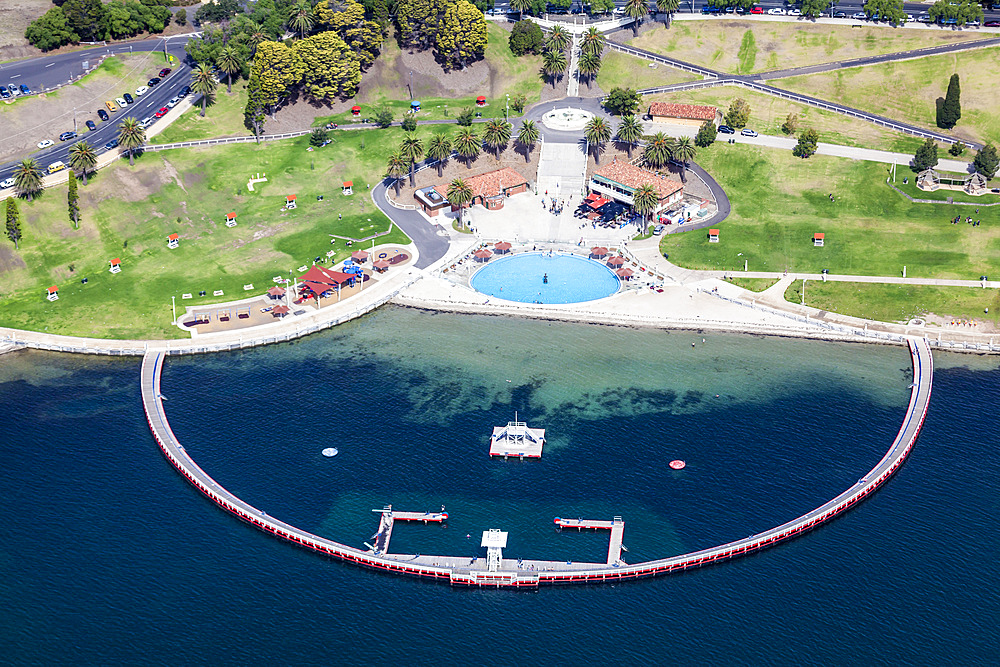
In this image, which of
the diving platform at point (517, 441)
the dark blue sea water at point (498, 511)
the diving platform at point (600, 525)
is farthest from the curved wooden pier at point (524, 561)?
the diving platform at point (517, 441)

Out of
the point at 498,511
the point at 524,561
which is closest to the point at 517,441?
the point at 498,511

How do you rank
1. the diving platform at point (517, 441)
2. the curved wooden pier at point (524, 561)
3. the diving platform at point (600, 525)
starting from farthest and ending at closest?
the diving platform at point (517, 441) < the diving platform at point (600, 525) < the curved wooden pier at point (524, 561)

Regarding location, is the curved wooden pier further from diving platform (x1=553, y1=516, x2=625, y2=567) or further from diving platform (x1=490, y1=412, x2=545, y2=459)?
diving platform (x1=490, y1=412, x2=545, y2=459)

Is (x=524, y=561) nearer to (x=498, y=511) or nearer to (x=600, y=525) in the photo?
(x=498, y=511)

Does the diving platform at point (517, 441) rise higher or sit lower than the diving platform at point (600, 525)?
higher

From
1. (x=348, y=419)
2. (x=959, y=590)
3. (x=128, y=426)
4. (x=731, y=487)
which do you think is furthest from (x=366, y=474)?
(x=959, y=590)

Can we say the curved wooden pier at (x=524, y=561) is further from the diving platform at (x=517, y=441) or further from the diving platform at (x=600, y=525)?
the diving platform at (x=517, y=441)

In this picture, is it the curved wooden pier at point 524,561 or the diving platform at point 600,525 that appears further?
the diving platform at point 600,525
